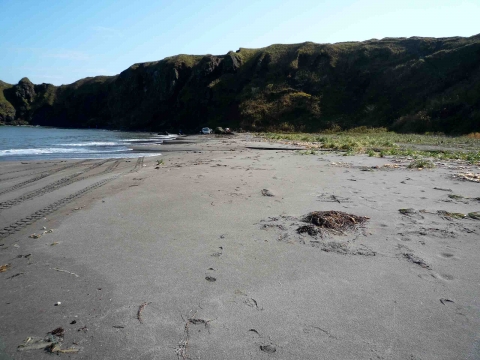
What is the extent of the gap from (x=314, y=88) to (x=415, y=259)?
202 feet

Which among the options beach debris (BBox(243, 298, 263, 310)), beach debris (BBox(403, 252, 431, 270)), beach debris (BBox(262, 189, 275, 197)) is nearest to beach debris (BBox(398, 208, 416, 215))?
beach debris (BBox(403, 252, 431, 270))

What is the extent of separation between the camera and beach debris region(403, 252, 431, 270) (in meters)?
3.89

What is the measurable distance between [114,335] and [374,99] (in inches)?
2328

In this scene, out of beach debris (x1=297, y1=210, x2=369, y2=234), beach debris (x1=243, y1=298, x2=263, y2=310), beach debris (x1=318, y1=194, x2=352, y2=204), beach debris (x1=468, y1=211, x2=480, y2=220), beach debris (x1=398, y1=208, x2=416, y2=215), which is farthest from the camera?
beach debris (x1=318, y1=194, x2=352, y2=204)

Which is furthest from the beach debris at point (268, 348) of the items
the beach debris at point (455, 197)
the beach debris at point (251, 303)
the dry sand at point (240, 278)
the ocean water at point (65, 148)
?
the ocean water at point (65, 148)

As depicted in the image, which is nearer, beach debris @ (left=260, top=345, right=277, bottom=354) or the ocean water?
beach debris @ (left=260, top=345, right=277, bottom=354)

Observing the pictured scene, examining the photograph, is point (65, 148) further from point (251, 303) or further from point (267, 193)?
point (251, 303)

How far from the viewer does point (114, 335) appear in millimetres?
2686

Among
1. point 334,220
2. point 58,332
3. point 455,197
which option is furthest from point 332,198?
point 58,332

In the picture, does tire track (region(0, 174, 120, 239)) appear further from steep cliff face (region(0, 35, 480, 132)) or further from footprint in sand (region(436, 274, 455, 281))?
steep cliff face (region(0, 35, 480, 132))

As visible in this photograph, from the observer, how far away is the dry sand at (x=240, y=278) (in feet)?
8.57

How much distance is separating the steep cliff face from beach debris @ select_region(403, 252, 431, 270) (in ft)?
128

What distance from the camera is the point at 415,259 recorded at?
13.3 feet

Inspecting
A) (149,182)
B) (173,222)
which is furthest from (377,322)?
(149,182)
